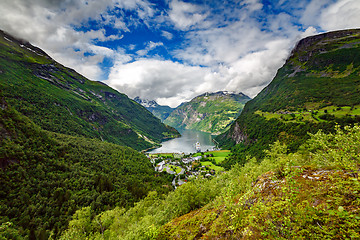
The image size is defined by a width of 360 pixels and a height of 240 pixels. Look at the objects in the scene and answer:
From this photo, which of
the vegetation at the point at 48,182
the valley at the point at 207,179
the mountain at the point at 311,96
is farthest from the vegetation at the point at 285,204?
the mountain at the point at 311,96

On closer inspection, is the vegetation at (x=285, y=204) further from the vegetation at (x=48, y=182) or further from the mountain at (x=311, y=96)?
the mountain at (x=311, y=96)

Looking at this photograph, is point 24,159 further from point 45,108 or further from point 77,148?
point 45,108

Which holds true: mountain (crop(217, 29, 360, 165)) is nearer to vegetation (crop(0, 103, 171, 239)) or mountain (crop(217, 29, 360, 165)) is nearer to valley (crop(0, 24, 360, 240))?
valley (crop(0, 24, 360, 240))

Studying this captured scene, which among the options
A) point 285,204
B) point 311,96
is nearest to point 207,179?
point 285,204

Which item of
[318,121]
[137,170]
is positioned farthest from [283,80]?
[137,170]

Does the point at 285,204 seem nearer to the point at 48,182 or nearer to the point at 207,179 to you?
the point at 207,179

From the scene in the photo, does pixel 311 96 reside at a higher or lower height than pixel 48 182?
higher

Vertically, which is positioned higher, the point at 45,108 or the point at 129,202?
the point at 45,108
